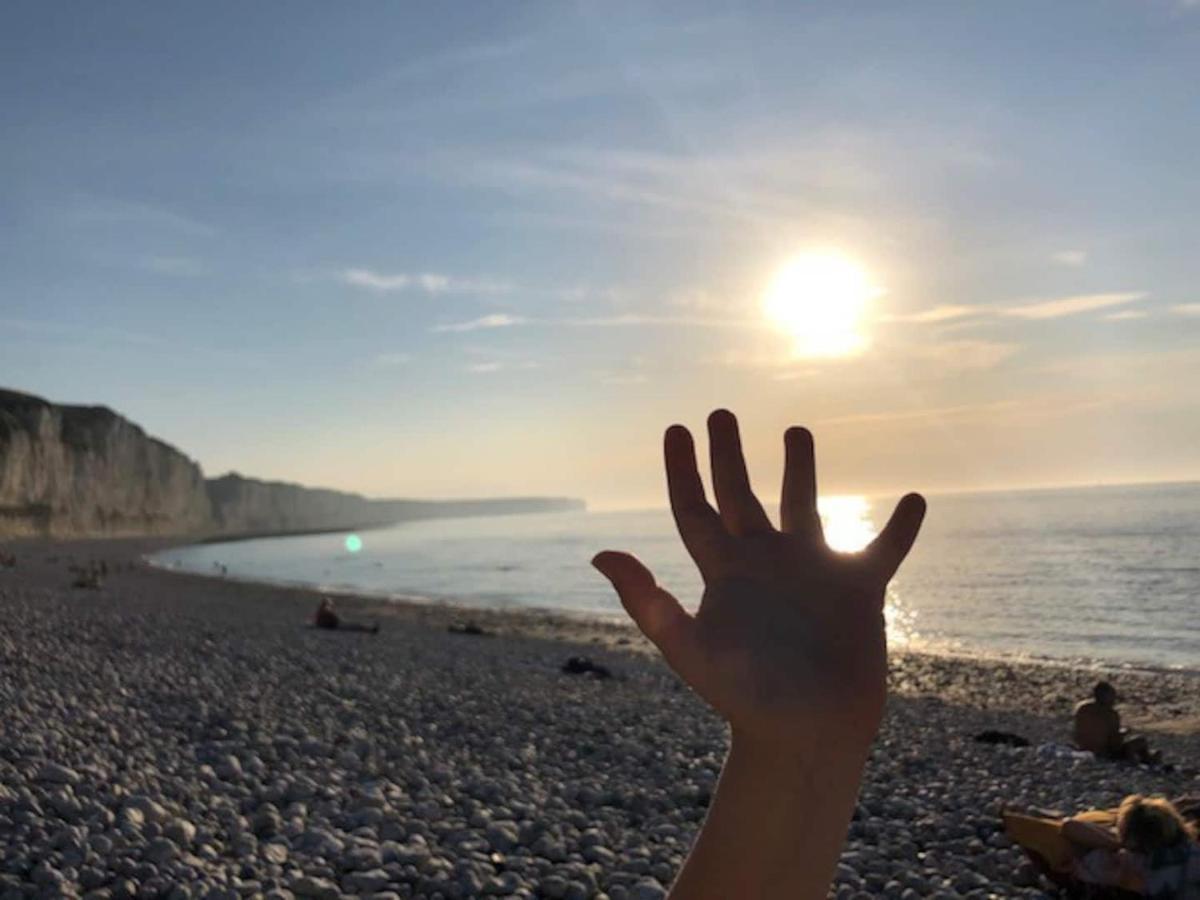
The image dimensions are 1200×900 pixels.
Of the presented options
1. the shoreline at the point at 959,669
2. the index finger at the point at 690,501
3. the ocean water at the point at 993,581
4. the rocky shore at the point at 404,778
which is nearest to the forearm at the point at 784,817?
the index finger at the point at 690,501

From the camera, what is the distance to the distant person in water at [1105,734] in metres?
12.5

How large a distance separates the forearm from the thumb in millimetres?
235

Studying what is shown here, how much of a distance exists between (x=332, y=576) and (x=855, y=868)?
66.8 m

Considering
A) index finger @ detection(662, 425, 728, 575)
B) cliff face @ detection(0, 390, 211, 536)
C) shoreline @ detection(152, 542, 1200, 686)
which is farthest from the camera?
cliff face @ detection(0, 390, 211, 536)

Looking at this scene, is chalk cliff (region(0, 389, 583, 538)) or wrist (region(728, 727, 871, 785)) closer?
wrist (region(728, 727, 871, 785))

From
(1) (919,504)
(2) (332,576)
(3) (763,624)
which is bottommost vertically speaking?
(2) (332,576)

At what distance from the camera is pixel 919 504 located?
240 cm

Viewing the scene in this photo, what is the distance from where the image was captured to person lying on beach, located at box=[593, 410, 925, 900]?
205 cm

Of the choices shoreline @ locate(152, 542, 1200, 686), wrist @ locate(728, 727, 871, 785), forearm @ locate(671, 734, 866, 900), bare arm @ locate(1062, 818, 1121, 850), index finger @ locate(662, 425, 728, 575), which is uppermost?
index finger @ locate(662, 425, 728, 575)

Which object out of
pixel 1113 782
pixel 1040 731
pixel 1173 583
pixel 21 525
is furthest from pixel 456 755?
pixel 21 525

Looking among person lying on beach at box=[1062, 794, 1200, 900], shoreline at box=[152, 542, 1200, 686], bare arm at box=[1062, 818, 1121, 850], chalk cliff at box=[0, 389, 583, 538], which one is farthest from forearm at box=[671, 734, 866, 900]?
chalk cliff at box=[0, 389, 583, 538]

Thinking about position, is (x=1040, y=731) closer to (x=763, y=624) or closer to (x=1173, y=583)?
(x=763, y=624)

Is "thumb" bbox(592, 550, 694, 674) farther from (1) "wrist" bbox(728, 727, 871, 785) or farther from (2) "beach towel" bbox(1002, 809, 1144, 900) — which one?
(2) "beach towel" bbox(1002, 809, 1144, 900)

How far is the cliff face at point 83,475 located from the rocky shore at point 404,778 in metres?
72.9
